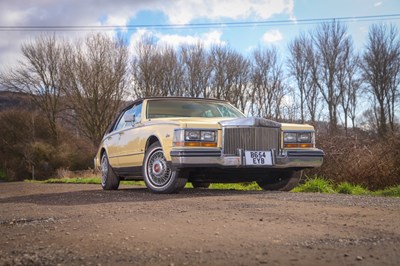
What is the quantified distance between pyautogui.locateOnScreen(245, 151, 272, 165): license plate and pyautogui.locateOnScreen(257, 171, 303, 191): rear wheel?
0.97m

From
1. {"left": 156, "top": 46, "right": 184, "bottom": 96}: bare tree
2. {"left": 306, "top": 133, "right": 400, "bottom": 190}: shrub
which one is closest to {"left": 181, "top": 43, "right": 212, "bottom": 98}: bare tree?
{"left": 156, "top": 46, "right": 184, "bottom": 96}: bare tree

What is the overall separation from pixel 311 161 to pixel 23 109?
35.6 m

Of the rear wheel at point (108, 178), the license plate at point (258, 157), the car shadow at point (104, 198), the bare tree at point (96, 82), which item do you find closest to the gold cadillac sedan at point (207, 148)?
the license plate at point (258, 157)

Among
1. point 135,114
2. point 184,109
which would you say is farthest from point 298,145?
point 135,114

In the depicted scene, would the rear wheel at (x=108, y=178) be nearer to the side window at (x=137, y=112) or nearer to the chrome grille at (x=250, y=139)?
the side window at (x=137, y=112)

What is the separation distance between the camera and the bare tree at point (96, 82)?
117ft

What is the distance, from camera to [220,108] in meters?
7.80

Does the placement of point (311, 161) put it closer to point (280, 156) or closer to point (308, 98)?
point (280, 156)

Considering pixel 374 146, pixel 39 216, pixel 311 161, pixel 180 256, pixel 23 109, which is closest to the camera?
pixel 180 256

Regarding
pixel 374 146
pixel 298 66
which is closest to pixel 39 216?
pixel 374 146

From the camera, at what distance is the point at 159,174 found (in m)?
6.49

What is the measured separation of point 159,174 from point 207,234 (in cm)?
346

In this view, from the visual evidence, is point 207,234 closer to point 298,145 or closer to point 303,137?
point 298,145

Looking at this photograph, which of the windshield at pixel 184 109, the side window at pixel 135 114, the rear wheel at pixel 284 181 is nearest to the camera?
the rear wheel at pixel 284 181
